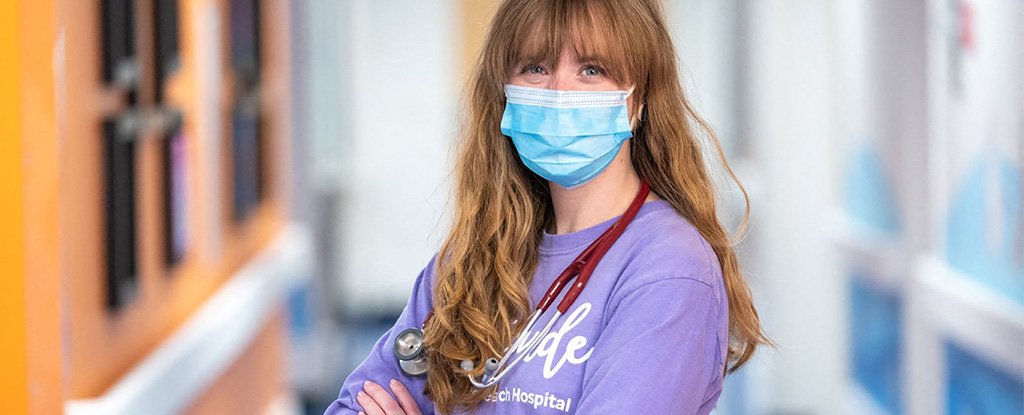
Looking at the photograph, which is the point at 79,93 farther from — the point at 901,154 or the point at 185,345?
the point at 901,154

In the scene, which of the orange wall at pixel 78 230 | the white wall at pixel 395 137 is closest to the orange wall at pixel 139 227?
the orange wall at pixel 78 230

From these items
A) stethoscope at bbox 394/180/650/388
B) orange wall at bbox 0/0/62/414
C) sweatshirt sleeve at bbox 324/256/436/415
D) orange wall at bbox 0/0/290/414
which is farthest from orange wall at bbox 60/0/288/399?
stethoscope at bbox 394/180/650/388

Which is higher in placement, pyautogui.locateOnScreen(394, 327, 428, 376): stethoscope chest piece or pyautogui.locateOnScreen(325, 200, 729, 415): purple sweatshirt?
pyautogui.locateOnScreen(325, 200, 729, 415): purple sweatshirt

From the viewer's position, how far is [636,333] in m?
1.58

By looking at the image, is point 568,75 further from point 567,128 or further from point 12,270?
point 12,270

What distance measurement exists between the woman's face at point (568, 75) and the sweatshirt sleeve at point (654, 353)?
0.30m

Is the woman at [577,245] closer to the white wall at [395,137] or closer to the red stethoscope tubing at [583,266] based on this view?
the red stethoscope tubing at [583,266]

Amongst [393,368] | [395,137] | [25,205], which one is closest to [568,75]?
[393,368]

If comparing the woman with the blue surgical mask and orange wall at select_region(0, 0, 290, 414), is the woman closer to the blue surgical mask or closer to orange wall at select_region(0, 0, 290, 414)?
the blue surgical mask

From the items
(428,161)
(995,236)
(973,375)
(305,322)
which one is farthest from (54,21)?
(428,161)

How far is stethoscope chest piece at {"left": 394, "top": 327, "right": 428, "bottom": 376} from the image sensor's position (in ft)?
5.96

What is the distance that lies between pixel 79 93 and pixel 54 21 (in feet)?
2.48

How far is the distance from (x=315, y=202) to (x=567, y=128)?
5.97 m

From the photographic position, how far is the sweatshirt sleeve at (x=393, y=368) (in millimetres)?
1872
